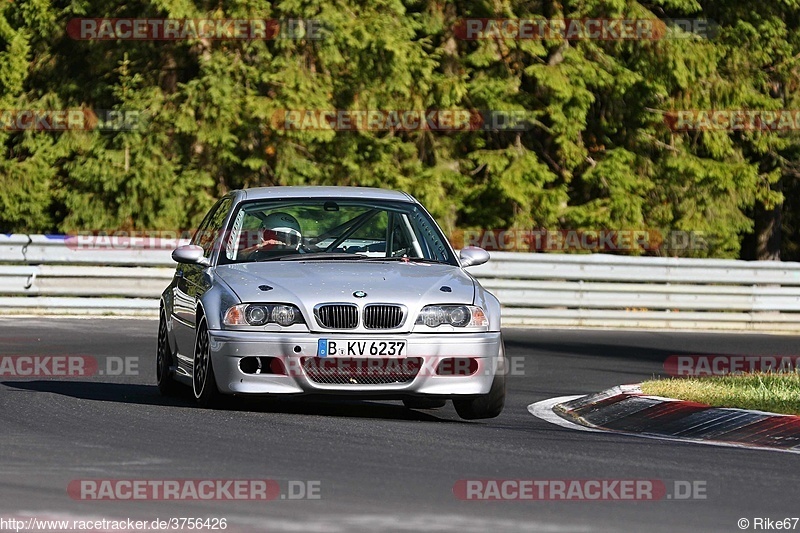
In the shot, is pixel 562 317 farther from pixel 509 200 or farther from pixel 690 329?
pixel 509 200

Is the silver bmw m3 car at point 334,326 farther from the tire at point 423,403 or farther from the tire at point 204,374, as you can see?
the tire at point 423,403

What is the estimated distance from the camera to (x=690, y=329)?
23.5 meters

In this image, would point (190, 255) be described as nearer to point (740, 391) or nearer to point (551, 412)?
point (551, 412)

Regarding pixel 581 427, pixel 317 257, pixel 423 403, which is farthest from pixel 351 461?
pixel 423 403

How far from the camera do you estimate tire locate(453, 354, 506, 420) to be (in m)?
10.7

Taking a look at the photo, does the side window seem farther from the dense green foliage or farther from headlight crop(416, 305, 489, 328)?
the dense green foliage

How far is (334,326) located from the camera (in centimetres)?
1022

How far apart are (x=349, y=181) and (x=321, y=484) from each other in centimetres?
2153

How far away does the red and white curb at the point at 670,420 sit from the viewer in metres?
9.91

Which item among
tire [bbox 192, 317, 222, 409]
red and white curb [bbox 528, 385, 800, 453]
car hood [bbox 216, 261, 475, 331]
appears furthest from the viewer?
tire [bbox 192, 317, 222, 409]

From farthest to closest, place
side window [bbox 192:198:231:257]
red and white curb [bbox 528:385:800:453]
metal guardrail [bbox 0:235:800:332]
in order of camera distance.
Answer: metal guardrail [bbox 0:235:800:332] → side window [bbox 192:198:231:257] → red and white curb [bbox 528:385:800:453]

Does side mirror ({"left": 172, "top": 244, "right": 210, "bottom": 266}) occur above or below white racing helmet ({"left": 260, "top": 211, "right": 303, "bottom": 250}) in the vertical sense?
below

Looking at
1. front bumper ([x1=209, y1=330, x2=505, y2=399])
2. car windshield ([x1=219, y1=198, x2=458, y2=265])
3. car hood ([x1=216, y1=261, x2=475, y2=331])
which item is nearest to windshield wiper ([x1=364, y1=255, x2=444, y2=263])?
car windshield ([x1=219, y1=198, x2=458, y2=265])

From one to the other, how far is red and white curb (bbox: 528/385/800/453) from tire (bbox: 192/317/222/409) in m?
2.26
